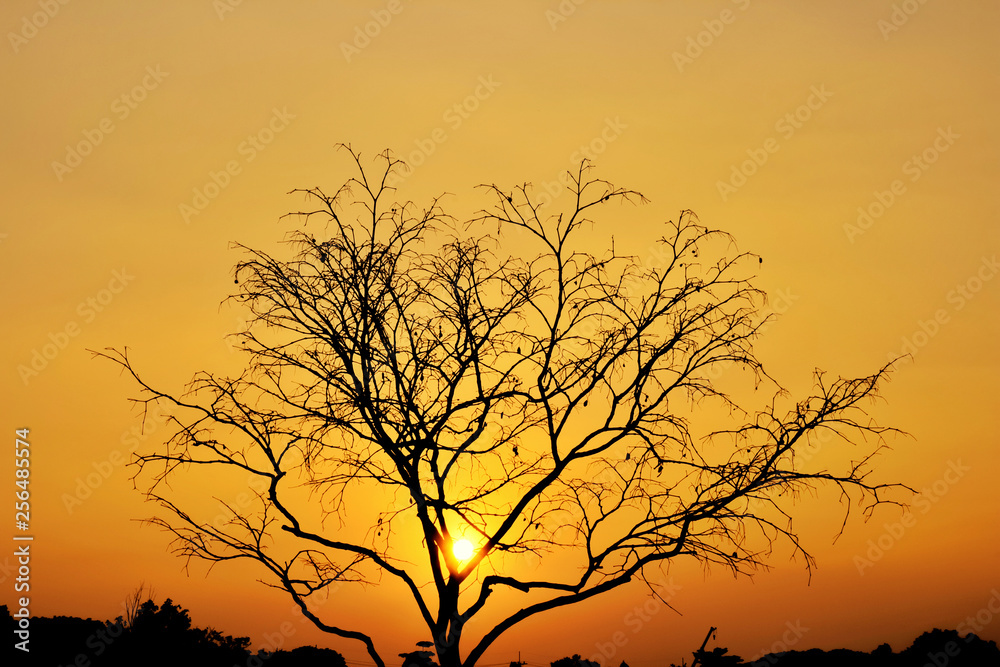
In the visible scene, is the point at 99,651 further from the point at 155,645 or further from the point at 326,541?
the point at 326,541

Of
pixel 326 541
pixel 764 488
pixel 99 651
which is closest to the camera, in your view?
pixel 764 488

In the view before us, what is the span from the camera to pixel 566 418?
464 inches

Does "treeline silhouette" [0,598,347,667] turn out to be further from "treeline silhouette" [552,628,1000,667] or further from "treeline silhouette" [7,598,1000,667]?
"treeline silhouette" [552,628,1000,667]

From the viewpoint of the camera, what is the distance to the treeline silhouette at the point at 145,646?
53.3ft

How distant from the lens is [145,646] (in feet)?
54.4

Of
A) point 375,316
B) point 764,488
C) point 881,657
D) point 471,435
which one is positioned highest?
point 375,316

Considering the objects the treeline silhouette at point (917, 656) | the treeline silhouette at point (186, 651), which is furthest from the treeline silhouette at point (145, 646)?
the treeline silhouette at point (917, 656)

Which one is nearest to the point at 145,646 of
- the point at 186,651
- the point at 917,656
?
the point at 186,651

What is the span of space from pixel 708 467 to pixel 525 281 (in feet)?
10.4

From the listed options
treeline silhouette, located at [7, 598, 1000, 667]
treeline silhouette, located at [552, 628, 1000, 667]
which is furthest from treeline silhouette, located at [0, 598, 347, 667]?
treeline silhouette, located at [552, 628, 1000, 667]

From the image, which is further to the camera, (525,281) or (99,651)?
(99,651)

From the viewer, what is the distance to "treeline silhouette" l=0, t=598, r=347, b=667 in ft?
53.3

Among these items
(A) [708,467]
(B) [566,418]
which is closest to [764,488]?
(A) [708,467]

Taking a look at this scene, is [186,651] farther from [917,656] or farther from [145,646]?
[917,656]
